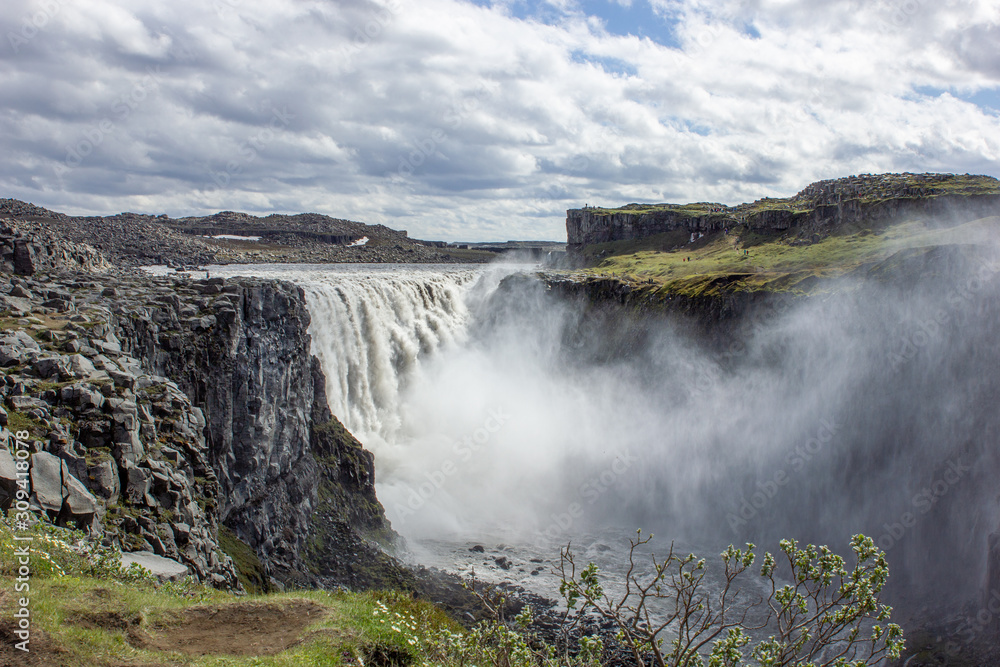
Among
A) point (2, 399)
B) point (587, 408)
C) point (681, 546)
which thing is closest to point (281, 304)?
point (2, 399)

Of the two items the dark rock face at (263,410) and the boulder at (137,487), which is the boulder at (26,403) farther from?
the dark rock face at (263,410)

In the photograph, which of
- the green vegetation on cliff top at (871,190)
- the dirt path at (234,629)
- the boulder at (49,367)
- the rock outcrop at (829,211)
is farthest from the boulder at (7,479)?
the green vegetation on cliff top at (871,190)

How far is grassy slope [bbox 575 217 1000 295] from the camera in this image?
52312 millimetres

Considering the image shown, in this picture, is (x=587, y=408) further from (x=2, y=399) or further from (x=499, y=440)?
(x=2, y=399)

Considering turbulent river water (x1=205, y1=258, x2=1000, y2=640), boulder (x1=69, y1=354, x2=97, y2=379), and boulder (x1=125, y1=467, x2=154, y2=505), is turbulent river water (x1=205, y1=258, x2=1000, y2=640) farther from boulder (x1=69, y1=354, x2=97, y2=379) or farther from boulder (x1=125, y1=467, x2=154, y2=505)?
boulder (x1=69, y1=354, x2=97, y2=379)

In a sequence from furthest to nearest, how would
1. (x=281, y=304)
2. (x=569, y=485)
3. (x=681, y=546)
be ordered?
(x=569, y=485) → (x=681, y=546) → (x=281, y=304)

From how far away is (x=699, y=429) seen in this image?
50.6 meters

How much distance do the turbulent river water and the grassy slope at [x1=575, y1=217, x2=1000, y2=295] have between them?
169 inches

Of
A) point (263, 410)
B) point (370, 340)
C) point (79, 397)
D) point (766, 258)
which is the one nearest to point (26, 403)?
point (79, 397)

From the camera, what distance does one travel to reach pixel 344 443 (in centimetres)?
3650

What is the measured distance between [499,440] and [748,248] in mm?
41172

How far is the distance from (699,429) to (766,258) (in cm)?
2563

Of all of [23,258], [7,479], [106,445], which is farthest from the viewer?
[23,258]

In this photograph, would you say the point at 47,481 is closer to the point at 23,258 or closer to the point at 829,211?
the point at 23,258
